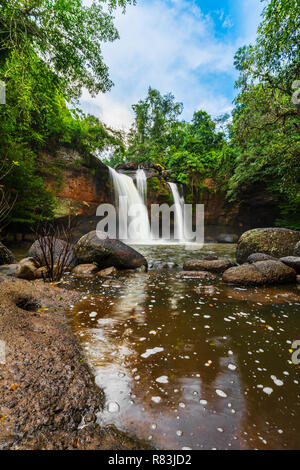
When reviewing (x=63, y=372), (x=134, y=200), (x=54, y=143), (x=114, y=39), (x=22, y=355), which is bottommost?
(x=63, y=372)

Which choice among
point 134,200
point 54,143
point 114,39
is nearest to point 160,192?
point 134,200

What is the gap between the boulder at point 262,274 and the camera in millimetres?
4441

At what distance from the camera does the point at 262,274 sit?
4500mm

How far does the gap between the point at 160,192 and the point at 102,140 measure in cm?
700

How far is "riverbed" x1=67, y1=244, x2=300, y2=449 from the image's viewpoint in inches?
47.3

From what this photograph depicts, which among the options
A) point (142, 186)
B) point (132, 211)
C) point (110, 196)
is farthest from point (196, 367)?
point (142, 186)

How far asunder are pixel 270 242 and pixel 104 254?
5674 millimetres

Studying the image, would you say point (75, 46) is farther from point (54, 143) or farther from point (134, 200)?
point (134, 200)

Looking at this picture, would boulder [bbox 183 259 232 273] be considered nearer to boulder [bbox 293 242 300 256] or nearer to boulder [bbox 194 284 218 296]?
boulder [bbox 194 284 218 296]

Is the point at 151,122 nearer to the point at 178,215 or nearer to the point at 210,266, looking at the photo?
the point at 178,215

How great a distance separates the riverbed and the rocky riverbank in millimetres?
118

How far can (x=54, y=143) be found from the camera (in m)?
12.0

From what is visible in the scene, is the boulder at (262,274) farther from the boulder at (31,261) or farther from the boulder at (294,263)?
the boulder at (31,261)

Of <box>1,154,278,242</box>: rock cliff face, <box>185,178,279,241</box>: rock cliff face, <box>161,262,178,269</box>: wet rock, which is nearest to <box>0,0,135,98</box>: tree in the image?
<box>1,154,278,242</box>: rock cliff face
